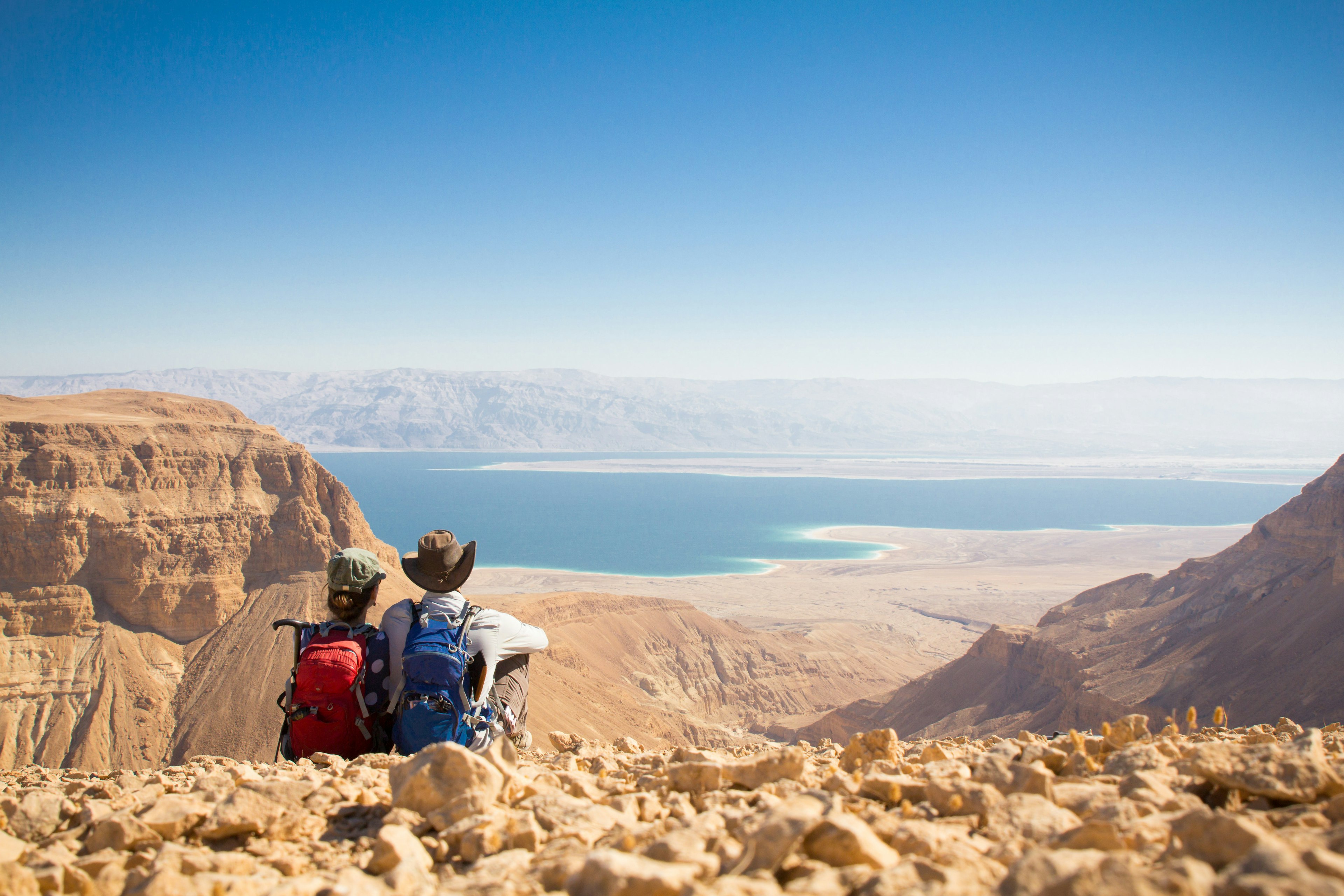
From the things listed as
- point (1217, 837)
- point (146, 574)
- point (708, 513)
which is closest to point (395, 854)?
point (1217, 837)

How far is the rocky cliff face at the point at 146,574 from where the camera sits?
972 inches

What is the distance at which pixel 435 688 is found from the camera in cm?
420

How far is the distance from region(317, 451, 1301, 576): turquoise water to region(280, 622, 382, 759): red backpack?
260ft

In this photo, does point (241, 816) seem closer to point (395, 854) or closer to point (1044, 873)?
point (395, 854)

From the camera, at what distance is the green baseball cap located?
4383mm

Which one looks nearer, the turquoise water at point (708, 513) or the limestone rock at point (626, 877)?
the limestone rock at point (626, 877)

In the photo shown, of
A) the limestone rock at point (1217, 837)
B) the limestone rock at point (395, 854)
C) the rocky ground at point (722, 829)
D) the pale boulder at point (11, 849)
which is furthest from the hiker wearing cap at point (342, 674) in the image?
the limestone rock at point (1217, 837)

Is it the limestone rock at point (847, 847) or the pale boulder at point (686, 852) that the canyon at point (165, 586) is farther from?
the limestone rock at point (847, 847)

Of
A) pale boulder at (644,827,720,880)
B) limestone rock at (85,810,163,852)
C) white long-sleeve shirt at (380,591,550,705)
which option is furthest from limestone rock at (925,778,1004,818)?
limestone rock at (85,810,163,852)

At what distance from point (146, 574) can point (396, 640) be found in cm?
3006

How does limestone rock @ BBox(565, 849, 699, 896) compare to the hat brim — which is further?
the hat brim

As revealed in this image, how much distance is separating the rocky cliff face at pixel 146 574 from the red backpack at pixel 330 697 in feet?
73.6

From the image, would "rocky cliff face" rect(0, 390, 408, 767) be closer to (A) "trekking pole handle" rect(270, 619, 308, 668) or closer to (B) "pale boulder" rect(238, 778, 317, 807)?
(A) "trekking pole handle" rect(270, 619, 308, 668)

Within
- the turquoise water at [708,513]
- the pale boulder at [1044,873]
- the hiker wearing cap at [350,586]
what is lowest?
the turquoise water at [708,513]
